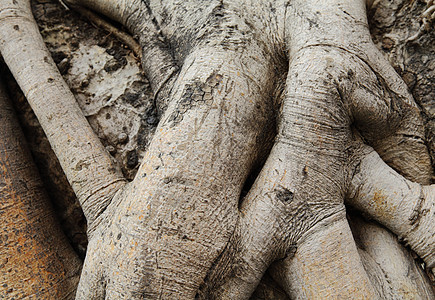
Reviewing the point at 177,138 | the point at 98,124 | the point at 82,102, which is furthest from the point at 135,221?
the point at 82,102

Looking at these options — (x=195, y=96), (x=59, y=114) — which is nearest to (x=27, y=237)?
(x=59, y=114)

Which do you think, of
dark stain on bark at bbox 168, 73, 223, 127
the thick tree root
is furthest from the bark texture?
dark stain on bark at bbox 168, 73, 223, 127

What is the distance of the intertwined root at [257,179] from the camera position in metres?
1.37

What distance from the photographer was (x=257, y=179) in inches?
61.4

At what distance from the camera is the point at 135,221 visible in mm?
1372

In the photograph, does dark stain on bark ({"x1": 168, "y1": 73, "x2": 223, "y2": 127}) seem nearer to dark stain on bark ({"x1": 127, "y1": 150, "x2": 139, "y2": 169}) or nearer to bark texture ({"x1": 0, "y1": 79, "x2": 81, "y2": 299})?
dark stain on bark ({"x1": 127, "y1": 150, "x2": 139, "y2": 169})

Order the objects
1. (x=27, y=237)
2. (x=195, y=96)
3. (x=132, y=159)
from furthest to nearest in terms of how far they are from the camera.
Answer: (x=132, y=159) < (x=27, y=237) < (x=195, y=96)

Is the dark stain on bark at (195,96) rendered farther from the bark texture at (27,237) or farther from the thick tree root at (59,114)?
the bark texture at (27,237)

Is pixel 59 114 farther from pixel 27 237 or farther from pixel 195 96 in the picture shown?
pixel 195 96

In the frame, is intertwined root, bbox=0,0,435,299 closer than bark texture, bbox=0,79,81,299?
Yes

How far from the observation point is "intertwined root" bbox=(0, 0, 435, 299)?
1372mm

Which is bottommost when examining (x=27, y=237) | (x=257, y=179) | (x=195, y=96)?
(x=27, y=237)

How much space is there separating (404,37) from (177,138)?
1261mm

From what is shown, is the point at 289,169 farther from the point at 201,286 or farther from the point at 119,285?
the point at 119,285
